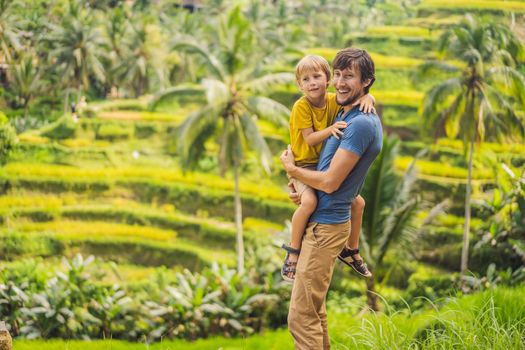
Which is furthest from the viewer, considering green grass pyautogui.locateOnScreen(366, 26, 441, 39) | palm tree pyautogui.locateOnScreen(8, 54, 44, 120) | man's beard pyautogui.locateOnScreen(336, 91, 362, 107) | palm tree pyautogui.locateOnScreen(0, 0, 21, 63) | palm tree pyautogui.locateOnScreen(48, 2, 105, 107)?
green grass pyautogui.locateOnScreen(366, 26, 441, 39)

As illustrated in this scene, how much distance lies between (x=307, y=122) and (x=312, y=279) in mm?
635

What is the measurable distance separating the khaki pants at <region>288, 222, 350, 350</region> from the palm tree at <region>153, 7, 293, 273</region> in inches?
381

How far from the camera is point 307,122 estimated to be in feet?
8.93

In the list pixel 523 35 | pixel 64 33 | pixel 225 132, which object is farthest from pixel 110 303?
pixel 523 35

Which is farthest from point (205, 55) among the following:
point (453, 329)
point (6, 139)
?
point (453, 329)

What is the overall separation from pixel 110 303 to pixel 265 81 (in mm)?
5995

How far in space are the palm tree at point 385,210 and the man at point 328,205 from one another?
17.8 feet

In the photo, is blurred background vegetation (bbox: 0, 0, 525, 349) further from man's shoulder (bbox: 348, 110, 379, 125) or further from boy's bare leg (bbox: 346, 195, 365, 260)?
man's shoulder (bbox: 348, 110, 379, 125)

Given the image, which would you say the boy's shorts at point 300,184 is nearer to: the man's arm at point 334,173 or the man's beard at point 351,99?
the man's arm at point 334,173

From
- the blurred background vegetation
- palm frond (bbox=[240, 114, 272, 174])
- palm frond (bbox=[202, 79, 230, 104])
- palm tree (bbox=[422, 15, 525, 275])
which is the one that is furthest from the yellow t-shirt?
palm tree (bbox=[422, 15, 525, 275])

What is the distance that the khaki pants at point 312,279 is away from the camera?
105 inches

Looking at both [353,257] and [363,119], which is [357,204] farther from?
[363,119]

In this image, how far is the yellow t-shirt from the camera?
2.72 m

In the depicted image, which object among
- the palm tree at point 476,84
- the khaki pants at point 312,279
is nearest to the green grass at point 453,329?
the khaki pants at point 312,279
